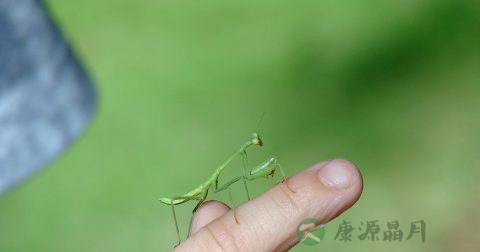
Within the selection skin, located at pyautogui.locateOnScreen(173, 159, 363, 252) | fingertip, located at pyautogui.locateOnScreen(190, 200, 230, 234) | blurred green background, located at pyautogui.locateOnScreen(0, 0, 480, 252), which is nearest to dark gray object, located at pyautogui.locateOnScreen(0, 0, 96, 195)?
skin, located at pyautogui.locateOnScreen(173, 159, 363, 252)

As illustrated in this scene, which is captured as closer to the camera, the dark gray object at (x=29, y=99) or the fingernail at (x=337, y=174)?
the dark gray object at (x=29, y=99)

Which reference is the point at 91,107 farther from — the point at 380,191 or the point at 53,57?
the point at 380,191

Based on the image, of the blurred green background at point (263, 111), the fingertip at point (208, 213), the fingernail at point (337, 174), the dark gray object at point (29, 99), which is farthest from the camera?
the blurred green background at point (263, 111)

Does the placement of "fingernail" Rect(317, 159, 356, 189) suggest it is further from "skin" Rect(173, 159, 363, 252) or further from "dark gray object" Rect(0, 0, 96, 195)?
"dark gray object" Rect(0, 0, 96, 195)

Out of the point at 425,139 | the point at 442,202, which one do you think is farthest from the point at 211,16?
the point at 442,202

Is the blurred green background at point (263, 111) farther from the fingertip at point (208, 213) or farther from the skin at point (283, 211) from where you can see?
the skin at point (283, 211)

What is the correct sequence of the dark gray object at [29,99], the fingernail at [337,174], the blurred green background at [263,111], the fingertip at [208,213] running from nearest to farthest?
the dark gray object at [29,99]
the fingernail at [337,174]
the fingertip at [208,213]
the blurred green background at [263,111]

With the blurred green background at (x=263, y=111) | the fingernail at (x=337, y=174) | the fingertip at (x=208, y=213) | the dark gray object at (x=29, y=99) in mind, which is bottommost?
the blurred green background at (x=263, y=111)

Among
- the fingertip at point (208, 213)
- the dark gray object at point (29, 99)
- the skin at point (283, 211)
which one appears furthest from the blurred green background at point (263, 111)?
the dark gray object at point (29, 99)
